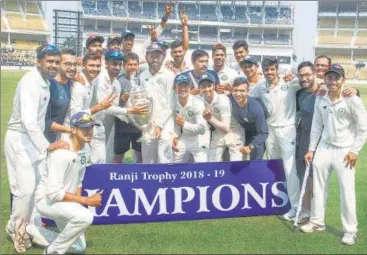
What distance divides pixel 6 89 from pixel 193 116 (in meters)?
15.7

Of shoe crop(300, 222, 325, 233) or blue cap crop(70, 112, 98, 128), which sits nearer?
blue cap crop(70, 112, 98, 128)

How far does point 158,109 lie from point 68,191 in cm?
185

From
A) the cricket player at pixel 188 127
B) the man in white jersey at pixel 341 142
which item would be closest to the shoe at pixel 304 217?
the man in white jersey at pixel 341 142

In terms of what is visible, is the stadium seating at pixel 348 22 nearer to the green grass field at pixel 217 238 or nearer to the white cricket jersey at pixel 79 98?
the green grass field at pixel 217 238

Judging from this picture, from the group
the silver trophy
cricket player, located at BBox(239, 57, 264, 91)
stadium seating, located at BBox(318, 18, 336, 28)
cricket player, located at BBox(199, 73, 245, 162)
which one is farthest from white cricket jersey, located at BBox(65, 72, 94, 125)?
stadium seating, located at BBox(318, 18, 336, 28)

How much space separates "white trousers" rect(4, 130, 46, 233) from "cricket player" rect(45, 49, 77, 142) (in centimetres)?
38

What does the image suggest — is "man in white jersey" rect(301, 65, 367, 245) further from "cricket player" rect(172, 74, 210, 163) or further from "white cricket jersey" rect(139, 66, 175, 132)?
"white cricket jersey" rect(139, 66, 175, 132)

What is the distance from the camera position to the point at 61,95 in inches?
175

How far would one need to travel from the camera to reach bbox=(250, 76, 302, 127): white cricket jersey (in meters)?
5.04

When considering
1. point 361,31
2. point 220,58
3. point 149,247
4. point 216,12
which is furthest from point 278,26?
point 149,247

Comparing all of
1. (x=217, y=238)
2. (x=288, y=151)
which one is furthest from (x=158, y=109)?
(x=217, y=238)

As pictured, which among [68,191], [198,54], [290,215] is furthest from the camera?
[198,54]

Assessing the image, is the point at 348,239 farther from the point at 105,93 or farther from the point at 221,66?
the point at 105,93

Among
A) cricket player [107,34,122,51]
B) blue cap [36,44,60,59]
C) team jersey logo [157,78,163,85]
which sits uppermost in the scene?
cricket player [107,34,122,51]
